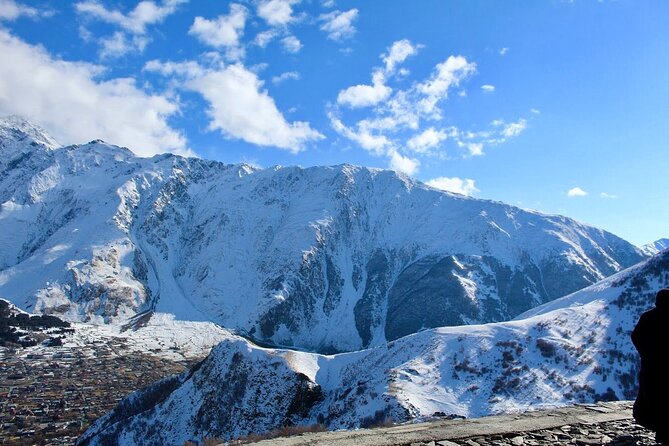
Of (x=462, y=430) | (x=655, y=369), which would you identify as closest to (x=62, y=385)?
(x=462, y=430)

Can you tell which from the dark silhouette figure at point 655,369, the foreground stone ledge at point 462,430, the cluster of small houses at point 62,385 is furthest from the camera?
the cluster of small houses at point 62,385

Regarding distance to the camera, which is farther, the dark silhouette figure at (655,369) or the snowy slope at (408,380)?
the snowy slope at (408,380)

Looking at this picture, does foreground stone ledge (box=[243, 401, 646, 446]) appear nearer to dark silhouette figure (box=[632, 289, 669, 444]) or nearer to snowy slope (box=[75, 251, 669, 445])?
dark silhouette figure (box=[632, 289, 669, 444])

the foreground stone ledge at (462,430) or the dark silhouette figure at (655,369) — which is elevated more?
the dark silhouette figure at (655,369)

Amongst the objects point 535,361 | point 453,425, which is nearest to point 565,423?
point 453,425

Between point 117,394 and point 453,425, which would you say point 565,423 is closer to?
point 453,425

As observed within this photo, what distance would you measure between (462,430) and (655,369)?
18.5ft

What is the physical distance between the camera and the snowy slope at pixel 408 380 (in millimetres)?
62281

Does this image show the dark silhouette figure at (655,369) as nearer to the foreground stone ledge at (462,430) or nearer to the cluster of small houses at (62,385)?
the foreground stone ledge at (462,430)

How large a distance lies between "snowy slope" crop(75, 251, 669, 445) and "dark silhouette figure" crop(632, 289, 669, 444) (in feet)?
158

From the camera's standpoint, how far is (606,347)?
7612 cm

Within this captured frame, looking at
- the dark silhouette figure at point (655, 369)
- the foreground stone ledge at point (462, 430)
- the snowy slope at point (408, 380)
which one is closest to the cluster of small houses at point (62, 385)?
the snowy slope at point (408, 380)

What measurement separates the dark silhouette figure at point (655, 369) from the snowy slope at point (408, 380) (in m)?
48.0

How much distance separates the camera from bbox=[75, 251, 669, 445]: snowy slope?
204ft
